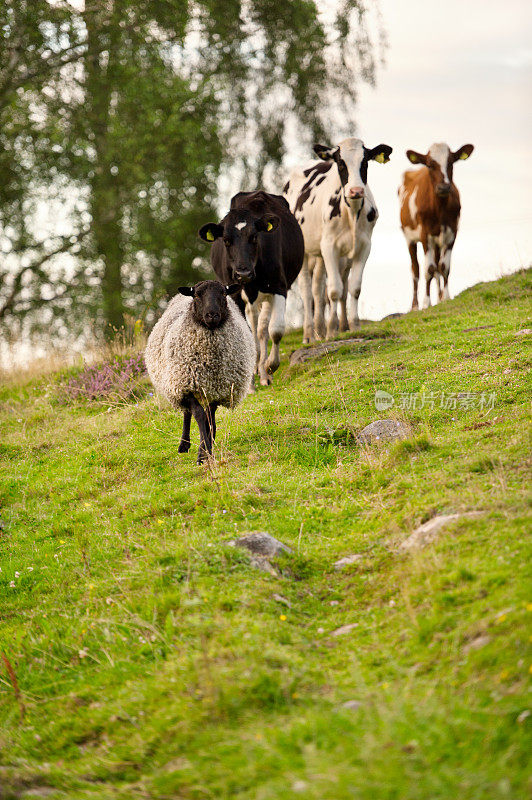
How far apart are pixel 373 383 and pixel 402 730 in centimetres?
772

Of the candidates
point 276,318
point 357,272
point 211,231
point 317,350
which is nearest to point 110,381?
point 276,318

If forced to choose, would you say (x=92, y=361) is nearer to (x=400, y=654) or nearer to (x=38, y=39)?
(x=38, y=39)

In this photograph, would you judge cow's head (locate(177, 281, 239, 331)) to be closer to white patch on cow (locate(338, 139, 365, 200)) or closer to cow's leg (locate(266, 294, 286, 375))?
cow's leg (locate(266, 294, 286, 375))

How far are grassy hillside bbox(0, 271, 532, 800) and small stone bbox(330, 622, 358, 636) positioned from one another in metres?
0.06

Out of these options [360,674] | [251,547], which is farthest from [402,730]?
[251,547]

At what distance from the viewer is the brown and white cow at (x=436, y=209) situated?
17.9 metres

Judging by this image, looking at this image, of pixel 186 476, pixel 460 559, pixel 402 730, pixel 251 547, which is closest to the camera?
pixel 402 730

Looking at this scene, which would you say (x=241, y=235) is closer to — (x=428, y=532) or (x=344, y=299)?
(x=344, y=299)

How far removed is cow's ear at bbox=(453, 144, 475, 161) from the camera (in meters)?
18.2

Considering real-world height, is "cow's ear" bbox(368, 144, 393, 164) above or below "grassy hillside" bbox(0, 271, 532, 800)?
above

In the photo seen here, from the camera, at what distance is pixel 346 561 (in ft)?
20.3

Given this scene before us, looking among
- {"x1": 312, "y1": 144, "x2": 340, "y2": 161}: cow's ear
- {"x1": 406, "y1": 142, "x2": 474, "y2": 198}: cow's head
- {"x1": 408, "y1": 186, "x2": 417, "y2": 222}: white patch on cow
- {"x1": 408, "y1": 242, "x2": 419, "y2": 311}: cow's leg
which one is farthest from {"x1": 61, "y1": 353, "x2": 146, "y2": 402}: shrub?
{"x1": 408, "y1": 242, "x2": 419, "y2": 311}: cow's leg

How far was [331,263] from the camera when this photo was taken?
15.8 metres

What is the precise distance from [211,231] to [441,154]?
8.06 metres
